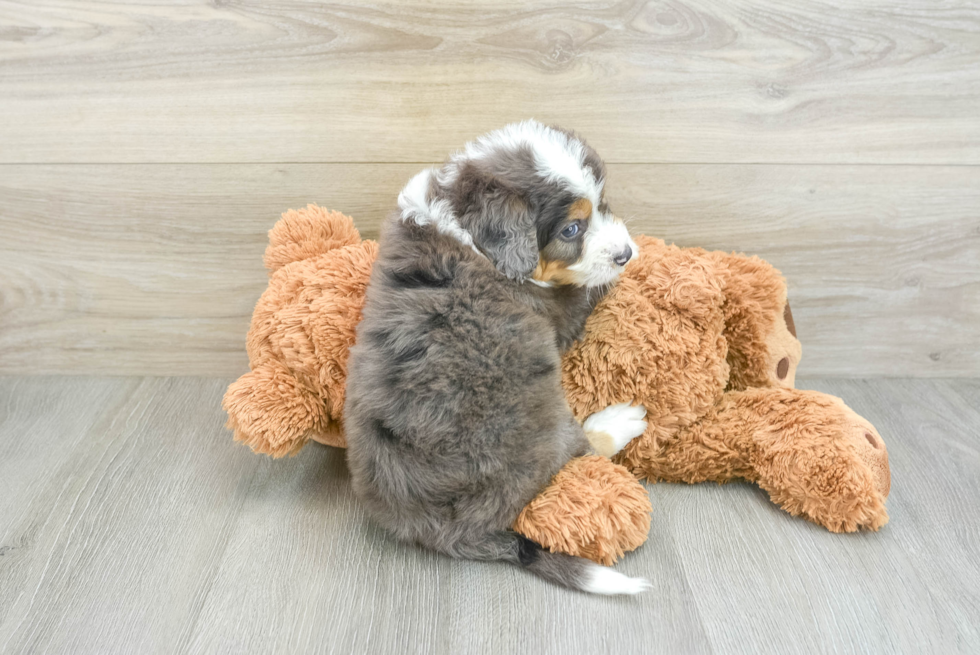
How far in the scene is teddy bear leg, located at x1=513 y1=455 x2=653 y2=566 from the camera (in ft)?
4.66

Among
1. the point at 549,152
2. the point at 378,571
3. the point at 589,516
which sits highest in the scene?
the point at 549,152

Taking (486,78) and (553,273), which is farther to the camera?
(486,78)

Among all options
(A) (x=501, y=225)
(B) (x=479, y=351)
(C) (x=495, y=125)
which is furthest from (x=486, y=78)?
(B) (x=479, y=351)

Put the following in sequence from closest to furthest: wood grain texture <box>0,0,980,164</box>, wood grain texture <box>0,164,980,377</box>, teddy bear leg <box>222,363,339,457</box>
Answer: teddy bear leg <box>222,363,339,457</box> → wood grain texture <box>0,0,980,164</box> → wood grain texture <box>0,164,980,377</box>

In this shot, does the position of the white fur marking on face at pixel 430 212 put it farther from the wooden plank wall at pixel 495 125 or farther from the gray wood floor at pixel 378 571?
A: the gray wood floor at pixel 378 571

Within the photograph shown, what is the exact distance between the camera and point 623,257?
4.89 feet

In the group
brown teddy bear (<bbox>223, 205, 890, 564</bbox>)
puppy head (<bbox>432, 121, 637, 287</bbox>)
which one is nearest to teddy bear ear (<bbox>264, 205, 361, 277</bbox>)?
brown teddy bear (<bbox>223, 205, 890, 564</bbox>)

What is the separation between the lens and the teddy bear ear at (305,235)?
180 centimetres

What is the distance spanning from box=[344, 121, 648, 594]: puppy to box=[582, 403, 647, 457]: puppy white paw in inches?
5.0

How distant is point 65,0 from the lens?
1810mm

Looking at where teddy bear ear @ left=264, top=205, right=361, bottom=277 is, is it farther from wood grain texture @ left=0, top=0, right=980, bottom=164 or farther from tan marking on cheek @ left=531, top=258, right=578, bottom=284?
tan marking on cheek @ left=531, top=258, right=578, bottom=284

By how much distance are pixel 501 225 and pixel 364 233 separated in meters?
0.73

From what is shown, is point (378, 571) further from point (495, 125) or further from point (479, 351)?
point (495, 125)

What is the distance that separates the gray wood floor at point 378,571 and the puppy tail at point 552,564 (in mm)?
32
